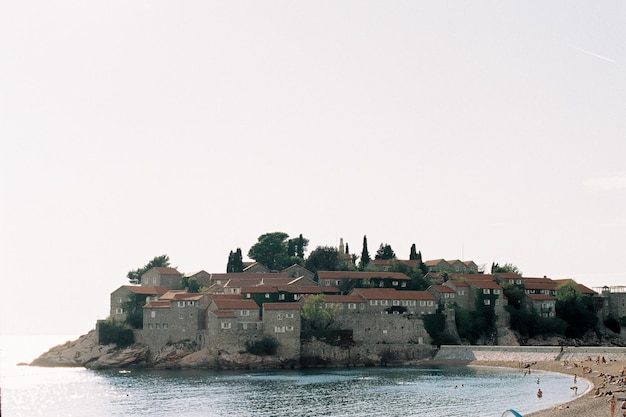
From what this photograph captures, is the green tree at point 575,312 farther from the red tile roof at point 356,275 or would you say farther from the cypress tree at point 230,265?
the cypress tree at point 230,265

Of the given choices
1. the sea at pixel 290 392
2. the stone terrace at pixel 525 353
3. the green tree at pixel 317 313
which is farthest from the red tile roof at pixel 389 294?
the sea at pixel 290 392

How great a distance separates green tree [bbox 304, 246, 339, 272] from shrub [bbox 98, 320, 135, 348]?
36298 mm

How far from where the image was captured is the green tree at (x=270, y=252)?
136m

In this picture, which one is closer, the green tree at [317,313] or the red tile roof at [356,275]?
the green tree at [317,313]

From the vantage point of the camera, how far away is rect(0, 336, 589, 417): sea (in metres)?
58.6

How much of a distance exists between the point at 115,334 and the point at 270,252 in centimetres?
4119

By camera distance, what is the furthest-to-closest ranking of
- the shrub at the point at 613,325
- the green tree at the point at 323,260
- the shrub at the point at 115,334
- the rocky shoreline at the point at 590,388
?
the green tree at the point at 323,260 → the shrub at the point at 613,325 → the shrub at the point at 115,334 → the rocky shoreline at the point at 590,388

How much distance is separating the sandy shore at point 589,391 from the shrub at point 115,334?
4693 cm

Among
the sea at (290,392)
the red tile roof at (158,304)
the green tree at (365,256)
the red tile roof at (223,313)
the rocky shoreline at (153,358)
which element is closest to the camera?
the sea at (290,392)

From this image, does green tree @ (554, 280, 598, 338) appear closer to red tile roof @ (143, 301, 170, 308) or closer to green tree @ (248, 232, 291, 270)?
green tree @ (248, 232, 291, 270)

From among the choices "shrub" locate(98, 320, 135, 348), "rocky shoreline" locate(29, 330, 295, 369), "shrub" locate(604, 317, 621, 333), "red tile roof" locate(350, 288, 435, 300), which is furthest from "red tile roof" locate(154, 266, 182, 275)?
"shrub" locate(604, 317, 621, 333)

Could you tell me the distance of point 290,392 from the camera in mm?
69938

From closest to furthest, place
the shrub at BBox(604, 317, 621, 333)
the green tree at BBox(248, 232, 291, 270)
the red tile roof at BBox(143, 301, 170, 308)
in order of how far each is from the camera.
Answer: the red tile roof at BBox(143, 301, 170, 308) < the shrub at BBox(604, 317, 621, 333) < the green tree at BBox(248, 232, 291, 270)

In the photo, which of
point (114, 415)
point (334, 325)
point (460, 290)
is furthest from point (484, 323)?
point (114, 415)
